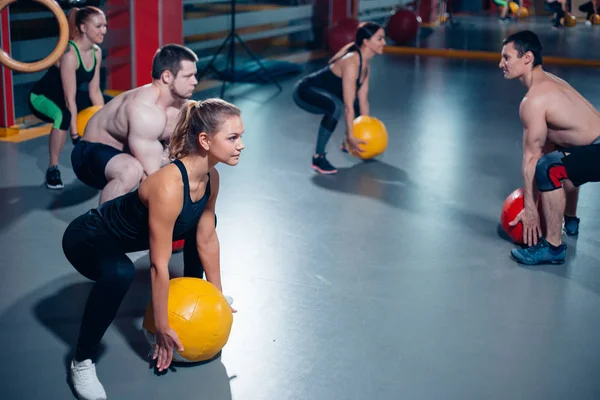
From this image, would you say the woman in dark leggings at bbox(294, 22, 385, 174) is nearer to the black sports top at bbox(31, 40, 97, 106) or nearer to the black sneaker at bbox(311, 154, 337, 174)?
the black sneaker at bbox(311, 154, 337, 174)

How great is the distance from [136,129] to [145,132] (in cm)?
5

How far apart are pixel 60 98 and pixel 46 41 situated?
223 centimetres

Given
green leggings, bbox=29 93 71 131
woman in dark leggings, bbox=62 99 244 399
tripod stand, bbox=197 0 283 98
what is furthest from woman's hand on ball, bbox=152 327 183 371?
tripod stand, bbox=197 0 283 98

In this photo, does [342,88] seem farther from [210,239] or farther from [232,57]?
[232,57]

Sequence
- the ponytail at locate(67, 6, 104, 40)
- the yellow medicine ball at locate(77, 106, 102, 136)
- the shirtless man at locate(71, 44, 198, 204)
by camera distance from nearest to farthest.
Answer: the shirtless man at locate(71, 44, 198, 204)
the ponytail at locate(67, 6, 104, 40)
the yellow medicine ball at locate(77, 106, 102, 136)

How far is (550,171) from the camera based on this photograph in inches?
154

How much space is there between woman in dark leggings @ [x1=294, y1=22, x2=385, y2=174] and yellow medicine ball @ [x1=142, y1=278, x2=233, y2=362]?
8.75 feet

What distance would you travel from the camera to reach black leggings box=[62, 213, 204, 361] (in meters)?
2.65

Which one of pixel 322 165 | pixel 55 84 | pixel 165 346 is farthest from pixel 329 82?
pixel 165 346

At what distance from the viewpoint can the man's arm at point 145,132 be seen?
3742 mm

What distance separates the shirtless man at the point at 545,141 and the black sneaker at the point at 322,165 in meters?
1.81

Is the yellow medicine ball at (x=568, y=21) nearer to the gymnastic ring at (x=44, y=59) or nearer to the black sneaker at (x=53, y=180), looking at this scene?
the black sneaker at (x=53, y=180)

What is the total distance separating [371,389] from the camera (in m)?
2.82

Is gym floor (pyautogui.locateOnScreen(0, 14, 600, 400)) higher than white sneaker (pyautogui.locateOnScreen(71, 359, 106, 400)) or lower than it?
lower
